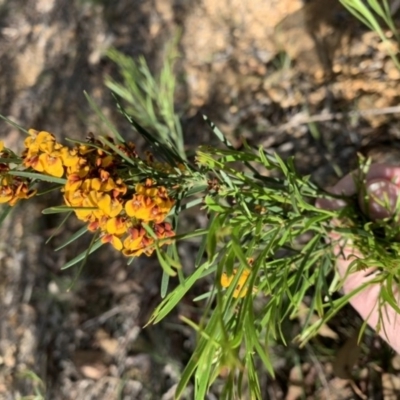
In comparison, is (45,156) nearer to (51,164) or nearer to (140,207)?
(51,164)

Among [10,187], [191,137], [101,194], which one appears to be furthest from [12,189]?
[191,137]

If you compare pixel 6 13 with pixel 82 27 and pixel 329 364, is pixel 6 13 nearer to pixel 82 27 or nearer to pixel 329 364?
pixel 82 27

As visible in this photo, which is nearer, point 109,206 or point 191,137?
point 109,206

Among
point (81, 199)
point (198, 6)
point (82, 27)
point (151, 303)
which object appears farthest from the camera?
point (82, 27)

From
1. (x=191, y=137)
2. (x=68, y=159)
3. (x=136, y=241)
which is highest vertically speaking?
(x=68, y=159)

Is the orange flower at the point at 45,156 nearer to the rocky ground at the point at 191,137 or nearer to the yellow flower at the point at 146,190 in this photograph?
the yellow flower at the point at 146,190

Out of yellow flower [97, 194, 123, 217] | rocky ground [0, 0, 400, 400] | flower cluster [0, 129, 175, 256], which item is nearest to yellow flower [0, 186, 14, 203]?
flower cluster [0, 129, 175, 256]

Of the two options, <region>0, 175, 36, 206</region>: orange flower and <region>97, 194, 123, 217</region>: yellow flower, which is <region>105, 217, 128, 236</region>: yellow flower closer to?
<region>97, 194, 123, 217</region>: yellow flower

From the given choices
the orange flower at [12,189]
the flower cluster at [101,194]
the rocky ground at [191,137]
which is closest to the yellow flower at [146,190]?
the flower cluster at [101,194]

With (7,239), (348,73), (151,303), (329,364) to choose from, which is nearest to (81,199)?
(329,364)
